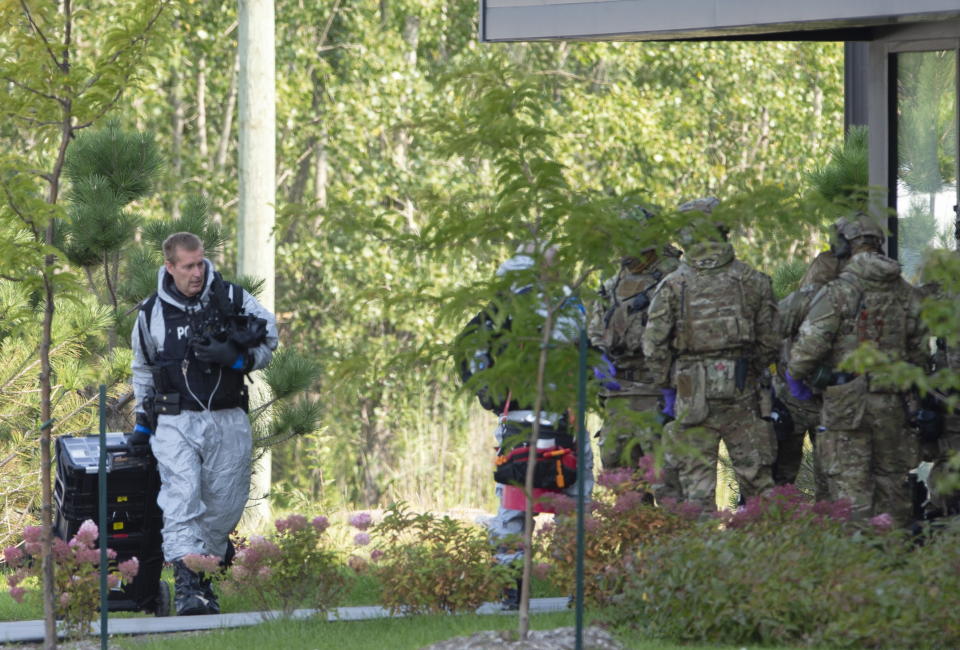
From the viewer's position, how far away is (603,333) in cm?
881

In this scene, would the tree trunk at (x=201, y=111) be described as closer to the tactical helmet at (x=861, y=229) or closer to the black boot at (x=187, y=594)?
the black boot at (x=187, y=594)

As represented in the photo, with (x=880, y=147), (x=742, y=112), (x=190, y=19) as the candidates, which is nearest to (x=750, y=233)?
(x=742, y=112)

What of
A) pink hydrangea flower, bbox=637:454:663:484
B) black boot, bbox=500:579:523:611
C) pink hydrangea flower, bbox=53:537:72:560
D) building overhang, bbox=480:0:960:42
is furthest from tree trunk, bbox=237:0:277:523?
pink hydrangea flower, bbox=53:537:72:560

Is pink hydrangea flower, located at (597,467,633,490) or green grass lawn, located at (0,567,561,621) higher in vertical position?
pink hydrangea flower, located at (597,467,633,490)

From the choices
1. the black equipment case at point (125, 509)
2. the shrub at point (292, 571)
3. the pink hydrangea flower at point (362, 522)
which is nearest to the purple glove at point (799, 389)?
the pink hydrangea flower at point (362, 522)

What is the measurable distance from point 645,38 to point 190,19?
14.8 meters

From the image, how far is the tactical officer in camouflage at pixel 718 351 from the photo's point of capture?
8117 millimetres

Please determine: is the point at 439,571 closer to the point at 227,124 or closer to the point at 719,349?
the point at 719,349

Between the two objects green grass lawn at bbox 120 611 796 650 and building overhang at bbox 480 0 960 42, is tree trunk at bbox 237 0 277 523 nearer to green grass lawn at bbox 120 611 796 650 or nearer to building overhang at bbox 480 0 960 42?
building overhang at bbox 480 0 960 42

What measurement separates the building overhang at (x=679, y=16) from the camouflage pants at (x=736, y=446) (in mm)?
2111

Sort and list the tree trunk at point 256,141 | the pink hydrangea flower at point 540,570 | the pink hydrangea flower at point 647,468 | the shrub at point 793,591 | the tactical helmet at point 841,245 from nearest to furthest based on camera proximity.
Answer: the shrub at point 793,591
the pink hydrangea flower at point 540,570
the pink hydrangea flower at point 647,468
the tactical helmet at point 841,245
the tree trunk at point 256,141

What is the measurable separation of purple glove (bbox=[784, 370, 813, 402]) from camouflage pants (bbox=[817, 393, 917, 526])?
0.31 metres

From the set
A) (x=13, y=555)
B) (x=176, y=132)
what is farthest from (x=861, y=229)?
(x=176, y=132)

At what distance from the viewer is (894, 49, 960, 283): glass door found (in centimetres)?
949
